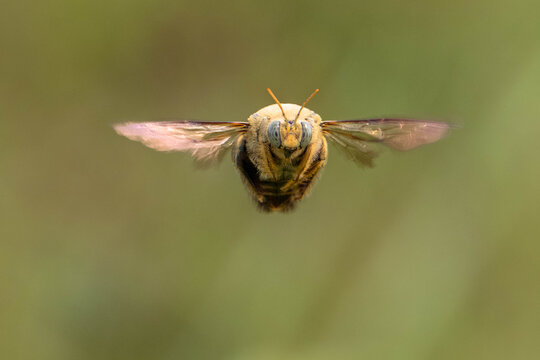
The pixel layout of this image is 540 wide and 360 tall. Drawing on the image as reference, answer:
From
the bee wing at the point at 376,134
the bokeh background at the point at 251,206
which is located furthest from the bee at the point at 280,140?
the bokeh background at the point at 251,206

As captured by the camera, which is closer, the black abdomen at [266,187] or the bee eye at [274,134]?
the bee eye at [274,134]

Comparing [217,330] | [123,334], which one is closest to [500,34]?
[217,330]

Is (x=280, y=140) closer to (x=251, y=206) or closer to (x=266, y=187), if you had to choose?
(x=266, y=187)

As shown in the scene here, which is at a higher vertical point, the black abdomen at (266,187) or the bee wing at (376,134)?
the bee wing at (376,134)

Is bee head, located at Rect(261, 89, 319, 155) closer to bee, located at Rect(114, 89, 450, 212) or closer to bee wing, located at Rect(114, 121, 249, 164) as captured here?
bee, located at Rect(114, 89, 450, 212)

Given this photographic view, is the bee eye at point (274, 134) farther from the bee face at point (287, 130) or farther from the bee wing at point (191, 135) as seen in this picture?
the bee wing at point (191, 135)

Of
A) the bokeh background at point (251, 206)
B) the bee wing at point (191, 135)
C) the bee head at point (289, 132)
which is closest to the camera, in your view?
the bee wing at point (191, 135)

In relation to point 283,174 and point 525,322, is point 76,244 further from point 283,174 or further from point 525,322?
point 525,322
